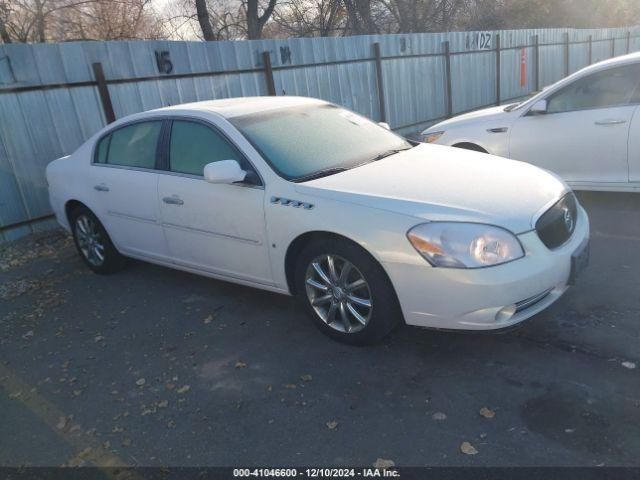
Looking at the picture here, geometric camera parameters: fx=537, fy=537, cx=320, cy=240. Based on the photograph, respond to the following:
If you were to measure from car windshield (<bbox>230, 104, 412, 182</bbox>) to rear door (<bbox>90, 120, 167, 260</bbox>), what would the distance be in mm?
987

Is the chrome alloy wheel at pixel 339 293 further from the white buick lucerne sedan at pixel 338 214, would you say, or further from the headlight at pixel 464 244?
the headlight at pixel 464 244

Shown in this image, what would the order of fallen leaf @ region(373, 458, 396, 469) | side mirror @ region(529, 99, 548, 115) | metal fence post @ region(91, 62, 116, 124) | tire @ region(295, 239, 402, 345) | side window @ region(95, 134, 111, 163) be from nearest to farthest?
fallen leaf @ region(373, 458, 396, 469)
tire @ region(295, 239, 402, 345)
side window @ region(95, 134, 111, 163)
side mirror @ region(529, 99, 548, 115)
metal fence post @ region(91, 62, 116, 124)

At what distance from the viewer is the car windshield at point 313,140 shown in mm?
3797

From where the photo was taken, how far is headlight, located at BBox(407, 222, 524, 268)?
2955 mm

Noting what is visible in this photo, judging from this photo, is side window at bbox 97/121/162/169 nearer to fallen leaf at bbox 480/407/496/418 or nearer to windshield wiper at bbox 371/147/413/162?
windshield wiper at bbox 371/147/413/162

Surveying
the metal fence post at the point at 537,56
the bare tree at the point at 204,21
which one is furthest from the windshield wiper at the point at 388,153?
the bare tree at the point at 204,21

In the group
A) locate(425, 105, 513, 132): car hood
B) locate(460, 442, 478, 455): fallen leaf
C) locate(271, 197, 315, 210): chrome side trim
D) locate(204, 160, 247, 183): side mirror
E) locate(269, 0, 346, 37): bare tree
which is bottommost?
locate(460, 442, 478, 455): fallen leaf

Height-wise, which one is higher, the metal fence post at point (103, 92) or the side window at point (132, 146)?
the metal fence post at point (103, 92)

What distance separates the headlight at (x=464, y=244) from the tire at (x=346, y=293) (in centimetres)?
34

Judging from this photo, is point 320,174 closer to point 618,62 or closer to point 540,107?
point 540,107

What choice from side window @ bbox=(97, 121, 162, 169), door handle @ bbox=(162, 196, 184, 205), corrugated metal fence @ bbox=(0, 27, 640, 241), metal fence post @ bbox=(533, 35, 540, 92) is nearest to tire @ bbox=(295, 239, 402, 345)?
door handle @ bbox=(162, 196, 184, 205)

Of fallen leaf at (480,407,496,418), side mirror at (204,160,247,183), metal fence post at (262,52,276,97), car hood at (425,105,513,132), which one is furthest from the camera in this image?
metal fence post at (262,52,276,97)

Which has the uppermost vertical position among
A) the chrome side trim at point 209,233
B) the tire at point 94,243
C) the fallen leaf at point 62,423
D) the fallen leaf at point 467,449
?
the chrome side trim at point 209,233

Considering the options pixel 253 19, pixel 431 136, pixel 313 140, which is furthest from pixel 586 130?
pixel 253 19
